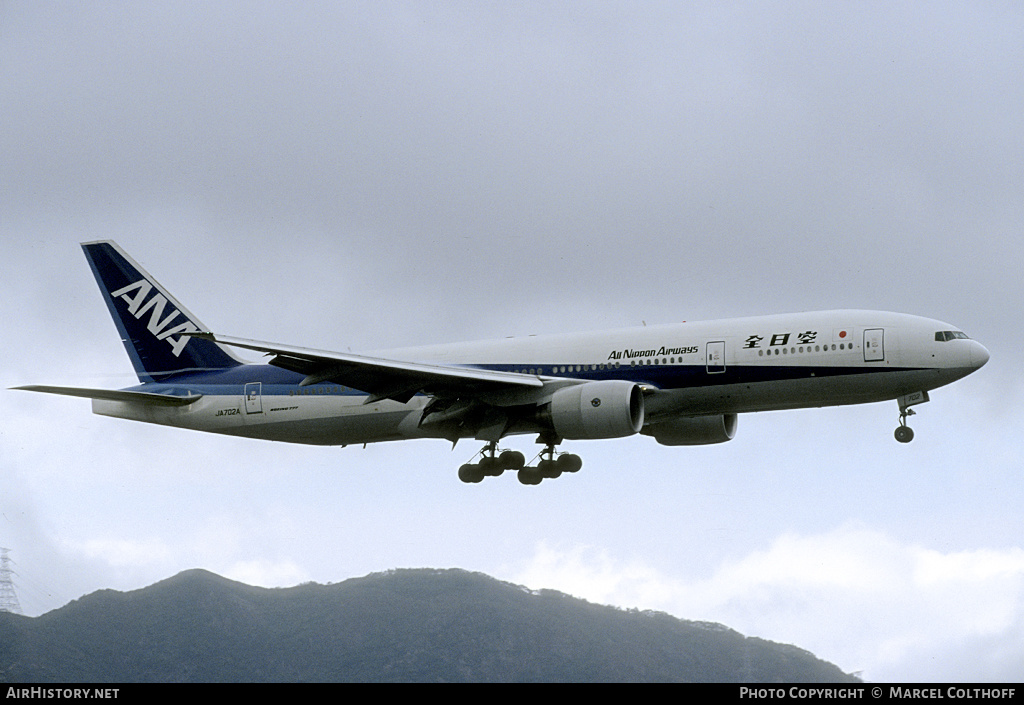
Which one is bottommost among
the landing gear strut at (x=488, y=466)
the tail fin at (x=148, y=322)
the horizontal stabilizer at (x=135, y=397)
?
the landing gear strut at (x=488, y=466)

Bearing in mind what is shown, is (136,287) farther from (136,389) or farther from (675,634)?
(675,634)

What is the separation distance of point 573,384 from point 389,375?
5820 mm

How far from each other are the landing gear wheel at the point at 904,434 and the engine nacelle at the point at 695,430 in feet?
25.3

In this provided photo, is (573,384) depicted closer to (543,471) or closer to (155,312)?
(543,471)

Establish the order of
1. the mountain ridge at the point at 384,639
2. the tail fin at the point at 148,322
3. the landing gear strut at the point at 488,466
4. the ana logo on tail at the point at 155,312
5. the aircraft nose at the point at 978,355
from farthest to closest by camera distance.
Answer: the mountain ridge at the point at 384,639 < the ana logo on tail at the point at 155,312 < the tail fin at the point at 148,322 < the landing gear strut at the point at 488,466 < the aircraft nose at the point at 978,355

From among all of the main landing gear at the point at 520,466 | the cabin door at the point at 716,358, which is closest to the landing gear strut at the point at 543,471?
the main landing gear at the point at 520,466

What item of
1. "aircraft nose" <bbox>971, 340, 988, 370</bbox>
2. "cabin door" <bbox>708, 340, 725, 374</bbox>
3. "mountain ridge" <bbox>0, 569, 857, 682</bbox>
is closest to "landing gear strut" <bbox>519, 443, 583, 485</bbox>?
"cabin door" <bbox>708, 340, 725, 374</bbox>

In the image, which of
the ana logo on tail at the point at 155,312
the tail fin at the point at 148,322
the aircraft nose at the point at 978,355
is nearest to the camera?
the aircraft nose at the point at 978,355

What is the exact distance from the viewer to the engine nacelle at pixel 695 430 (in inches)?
1629

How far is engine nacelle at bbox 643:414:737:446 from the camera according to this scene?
136 ft

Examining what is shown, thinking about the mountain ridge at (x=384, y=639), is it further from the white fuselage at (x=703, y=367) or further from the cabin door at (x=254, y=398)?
the white fuselage at (x=703, y=367)

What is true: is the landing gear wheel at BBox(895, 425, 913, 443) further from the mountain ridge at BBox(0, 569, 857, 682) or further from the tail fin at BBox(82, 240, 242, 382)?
the mountain ridge at BBox(0, 569, 857, 682)

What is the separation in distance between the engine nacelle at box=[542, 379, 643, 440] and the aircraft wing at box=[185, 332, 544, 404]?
1.25m

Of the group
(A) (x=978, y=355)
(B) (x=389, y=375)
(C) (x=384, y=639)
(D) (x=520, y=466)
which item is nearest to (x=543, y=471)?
(D) (x=520, y=466)
